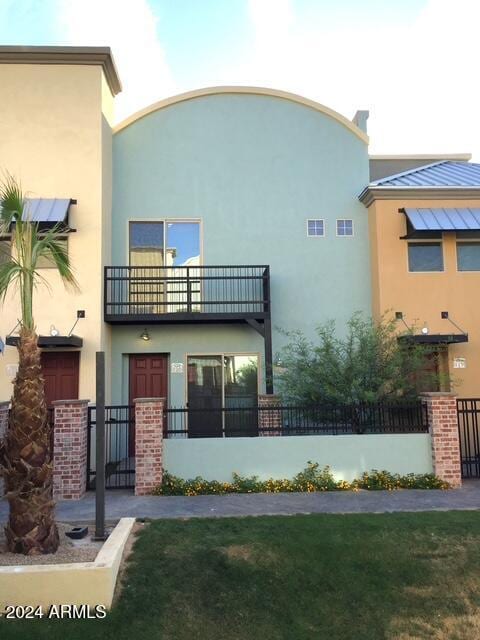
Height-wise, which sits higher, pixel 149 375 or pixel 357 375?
pixel 149 375

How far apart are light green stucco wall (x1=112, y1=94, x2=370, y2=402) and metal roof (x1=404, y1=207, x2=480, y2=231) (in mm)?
1309

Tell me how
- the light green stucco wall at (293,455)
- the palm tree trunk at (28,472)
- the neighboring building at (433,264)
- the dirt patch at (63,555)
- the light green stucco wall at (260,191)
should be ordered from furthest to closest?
the light green stucco wall at (260,191) < the neighboring building at (433,264) < the light green stucco wall at (293,455) < the palm tree trunk at (28,472) < the dirt patch at (63,555)

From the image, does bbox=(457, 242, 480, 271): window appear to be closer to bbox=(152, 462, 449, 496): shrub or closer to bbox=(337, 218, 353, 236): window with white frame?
bbox=(337, 218, 353, 236): window with white frame

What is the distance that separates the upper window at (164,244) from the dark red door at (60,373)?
8.64 ft

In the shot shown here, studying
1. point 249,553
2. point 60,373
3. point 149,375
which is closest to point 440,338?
point 149,375

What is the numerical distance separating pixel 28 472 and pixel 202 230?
27.0 ft

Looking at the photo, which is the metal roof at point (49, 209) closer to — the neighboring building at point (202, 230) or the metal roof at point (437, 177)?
the neighboring building at point (202, 230)

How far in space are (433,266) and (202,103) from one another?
681 centimetres

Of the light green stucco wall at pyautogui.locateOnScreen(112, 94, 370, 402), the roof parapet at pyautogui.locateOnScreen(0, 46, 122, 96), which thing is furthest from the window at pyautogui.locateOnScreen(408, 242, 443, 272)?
the roof parapet at pyautogui.locateOnScreen(0, 46, 122, 96)

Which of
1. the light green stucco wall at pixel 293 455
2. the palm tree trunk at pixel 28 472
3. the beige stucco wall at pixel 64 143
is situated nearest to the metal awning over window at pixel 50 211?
the beige stucco wall at pixel 64 143

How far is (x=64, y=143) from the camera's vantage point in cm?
1098

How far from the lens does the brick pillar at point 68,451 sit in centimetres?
762

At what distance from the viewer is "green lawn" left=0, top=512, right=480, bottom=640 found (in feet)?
13.2

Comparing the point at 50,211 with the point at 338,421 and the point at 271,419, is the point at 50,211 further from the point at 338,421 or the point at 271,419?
the point at 338,421
